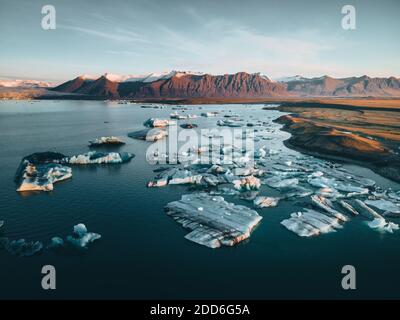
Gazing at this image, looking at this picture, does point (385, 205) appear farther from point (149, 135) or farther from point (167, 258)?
point (149, 135)

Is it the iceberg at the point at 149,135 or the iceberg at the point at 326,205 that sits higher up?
the iceberg at the point at 149,135

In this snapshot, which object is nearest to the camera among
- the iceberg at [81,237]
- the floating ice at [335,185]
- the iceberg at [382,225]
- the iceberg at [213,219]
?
the iceberg at [81,237]

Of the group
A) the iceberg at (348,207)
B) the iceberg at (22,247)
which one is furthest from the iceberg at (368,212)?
the iceberg at (22,247)

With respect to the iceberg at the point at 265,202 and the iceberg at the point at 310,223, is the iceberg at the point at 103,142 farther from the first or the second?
the iceberg at the point at 310,223

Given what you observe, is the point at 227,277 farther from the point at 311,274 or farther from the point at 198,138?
the point at 198,138

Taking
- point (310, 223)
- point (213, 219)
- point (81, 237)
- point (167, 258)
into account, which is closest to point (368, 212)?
point (310, 223)
